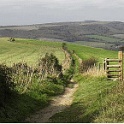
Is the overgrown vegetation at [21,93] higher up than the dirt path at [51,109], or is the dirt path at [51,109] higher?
→ the overgrown vegetation at [21,93]

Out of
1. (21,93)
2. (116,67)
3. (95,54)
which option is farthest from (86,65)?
(95,54)

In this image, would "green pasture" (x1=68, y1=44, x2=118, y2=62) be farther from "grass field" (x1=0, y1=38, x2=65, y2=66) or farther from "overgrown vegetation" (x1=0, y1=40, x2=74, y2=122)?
"overgrown vegetation" (x1=0, y1=40, x2=74, y2=122)

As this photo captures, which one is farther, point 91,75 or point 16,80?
point 91,75

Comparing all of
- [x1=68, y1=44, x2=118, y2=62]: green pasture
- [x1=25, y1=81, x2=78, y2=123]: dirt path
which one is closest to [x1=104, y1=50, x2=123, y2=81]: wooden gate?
[x1=25, y1=81, x2=78, y2=123]: dirt path

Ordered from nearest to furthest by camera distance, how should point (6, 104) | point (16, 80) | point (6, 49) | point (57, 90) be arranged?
point (6, 104), point (16, 80), point (57, 90), point (6, 49)

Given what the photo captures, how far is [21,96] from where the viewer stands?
61.9 ft

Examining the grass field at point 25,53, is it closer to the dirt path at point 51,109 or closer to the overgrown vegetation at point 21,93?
the overgrown vegetation at point 21,93

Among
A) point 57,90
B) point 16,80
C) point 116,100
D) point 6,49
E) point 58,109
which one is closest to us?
point 116,100

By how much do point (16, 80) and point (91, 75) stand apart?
11.8 meters

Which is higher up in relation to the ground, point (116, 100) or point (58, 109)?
point (116, 100)

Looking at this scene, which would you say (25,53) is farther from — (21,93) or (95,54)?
(21,93)

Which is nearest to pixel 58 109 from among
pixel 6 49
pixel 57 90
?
pixel 57 90

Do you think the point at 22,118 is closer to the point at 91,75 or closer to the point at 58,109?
the point at 58,109

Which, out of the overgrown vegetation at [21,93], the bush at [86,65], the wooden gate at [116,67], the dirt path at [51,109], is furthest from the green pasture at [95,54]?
the dirt path at [51,109]
